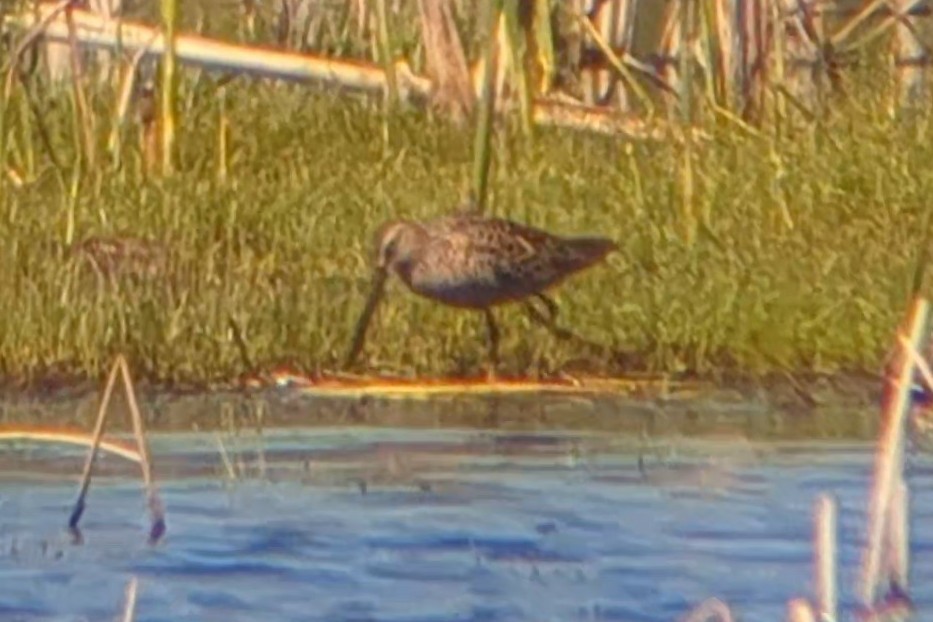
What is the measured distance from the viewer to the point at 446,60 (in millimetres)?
13281

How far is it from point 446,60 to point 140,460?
6157mm

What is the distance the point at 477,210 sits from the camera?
10.4 metres

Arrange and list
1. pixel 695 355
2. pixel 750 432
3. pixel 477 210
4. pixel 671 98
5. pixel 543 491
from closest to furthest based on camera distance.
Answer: pixel 543 491, pixel 750 432, pixel 695 355, pixel 477 210, pixel 671 98

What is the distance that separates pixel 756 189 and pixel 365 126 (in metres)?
2.62

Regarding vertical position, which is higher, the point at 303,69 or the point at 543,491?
the point at 303,69

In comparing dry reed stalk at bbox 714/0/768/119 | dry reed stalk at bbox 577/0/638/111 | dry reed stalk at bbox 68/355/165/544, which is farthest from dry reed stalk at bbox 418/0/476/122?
dry reed stalk at bbox 68/355/165/544

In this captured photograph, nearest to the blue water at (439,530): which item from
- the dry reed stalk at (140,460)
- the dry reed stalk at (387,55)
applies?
the dry reed stalk at (140,460)

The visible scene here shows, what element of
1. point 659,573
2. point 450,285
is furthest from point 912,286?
point 659,573

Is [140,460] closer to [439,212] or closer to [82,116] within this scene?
[439,212]

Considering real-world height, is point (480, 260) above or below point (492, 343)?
above

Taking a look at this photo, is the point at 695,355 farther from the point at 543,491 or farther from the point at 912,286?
the point at 543,491

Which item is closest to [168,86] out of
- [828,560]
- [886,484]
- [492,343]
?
[492,343]

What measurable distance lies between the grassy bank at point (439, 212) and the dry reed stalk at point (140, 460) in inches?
67.2

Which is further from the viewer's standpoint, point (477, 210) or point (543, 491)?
point (477, 210)
